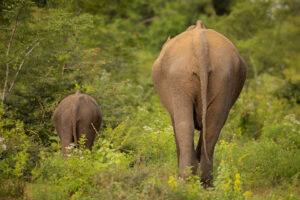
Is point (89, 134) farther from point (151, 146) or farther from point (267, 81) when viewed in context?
point (267, 81)

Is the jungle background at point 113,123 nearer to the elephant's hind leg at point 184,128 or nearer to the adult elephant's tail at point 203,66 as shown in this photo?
the elephant's hind leg at point 184,128

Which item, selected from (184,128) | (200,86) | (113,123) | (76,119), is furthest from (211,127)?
(113,123)

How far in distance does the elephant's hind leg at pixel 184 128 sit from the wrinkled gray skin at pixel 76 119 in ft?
9.26

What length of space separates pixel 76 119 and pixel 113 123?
126 inches

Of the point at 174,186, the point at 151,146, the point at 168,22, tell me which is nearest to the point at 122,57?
the point at 151,146

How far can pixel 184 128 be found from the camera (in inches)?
221

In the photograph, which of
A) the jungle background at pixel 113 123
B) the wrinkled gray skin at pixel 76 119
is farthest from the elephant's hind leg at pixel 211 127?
the wrinkled gray skin at pixel 76 119

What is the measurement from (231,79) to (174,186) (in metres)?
1.61

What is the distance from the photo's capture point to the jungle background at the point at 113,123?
218 inches

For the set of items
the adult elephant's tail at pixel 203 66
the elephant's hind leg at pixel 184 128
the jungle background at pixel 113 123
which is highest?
the adult elephant's tail at pixel 203 66

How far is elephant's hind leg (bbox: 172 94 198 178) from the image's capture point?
5586mm

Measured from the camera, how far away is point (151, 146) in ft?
29.3

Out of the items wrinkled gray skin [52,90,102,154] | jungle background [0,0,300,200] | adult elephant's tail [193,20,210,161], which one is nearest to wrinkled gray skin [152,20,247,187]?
adult elephant's tail [193,20,210,161]

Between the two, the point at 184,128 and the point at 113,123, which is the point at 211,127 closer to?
the point at 184,128
